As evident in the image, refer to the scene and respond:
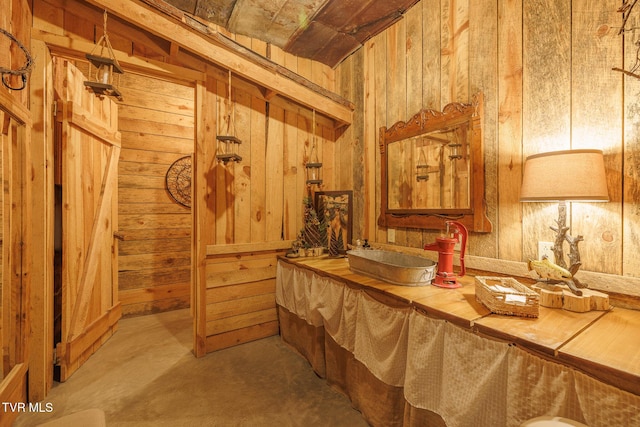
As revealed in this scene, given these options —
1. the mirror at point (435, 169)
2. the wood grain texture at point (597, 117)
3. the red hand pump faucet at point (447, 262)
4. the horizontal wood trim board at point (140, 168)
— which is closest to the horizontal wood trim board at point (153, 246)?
the horizontal wood trim board at point (140, 168)

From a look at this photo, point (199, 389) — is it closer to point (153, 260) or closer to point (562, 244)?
point (153, 260)

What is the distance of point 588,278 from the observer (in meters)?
1.30

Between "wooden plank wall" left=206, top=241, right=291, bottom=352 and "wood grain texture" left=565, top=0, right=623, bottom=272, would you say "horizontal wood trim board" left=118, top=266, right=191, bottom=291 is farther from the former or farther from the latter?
"wood grain texture" left=565, top=0, right=623, bottom=272

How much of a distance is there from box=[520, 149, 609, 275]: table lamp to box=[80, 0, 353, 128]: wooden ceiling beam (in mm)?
1910

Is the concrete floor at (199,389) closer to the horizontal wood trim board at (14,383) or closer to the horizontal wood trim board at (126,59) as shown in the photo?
the horizontal wood trim board at (14,383)

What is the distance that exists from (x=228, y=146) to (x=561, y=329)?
2349 mm

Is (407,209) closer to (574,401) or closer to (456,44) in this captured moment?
(456,44)

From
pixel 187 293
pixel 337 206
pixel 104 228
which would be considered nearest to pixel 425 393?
pixel 337 206

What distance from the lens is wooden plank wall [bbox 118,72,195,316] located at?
3291 millimetres

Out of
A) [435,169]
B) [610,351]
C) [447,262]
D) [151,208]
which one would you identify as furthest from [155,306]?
[610,351]

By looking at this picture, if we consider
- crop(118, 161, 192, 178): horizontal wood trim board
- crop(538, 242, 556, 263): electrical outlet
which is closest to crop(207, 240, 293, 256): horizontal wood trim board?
crop(118, 161, 192, 178): horizontal wood trim board

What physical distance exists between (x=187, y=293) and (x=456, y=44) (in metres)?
4.02

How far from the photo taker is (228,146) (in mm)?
2273

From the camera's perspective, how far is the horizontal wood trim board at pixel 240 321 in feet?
7.79
